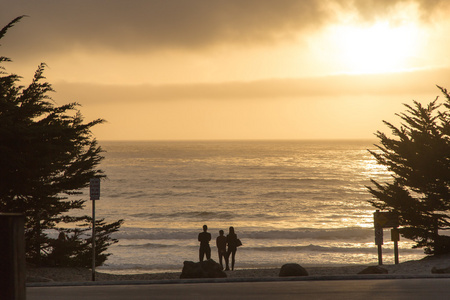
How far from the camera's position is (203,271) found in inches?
632

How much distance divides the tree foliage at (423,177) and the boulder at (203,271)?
7895mm

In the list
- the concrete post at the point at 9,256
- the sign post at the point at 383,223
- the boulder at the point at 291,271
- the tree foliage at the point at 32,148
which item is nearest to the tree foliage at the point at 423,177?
the sign post at the point at 383,223

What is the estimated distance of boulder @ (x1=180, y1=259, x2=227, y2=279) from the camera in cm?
1591

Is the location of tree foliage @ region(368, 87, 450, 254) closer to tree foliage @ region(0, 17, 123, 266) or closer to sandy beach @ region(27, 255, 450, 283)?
sandy beach @ region(27, 255, 450, 283)

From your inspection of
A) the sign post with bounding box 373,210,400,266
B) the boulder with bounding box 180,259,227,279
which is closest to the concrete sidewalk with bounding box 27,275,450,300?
the boulder with bounding box 180,259,227,279

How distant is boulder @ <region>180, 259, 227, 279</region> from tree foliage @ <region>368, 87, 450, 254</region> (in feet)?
25.9

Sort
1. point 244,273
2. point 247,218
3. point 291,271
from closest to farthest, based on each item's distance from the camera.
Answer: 1. point 291,271
2. point 244,273
3. point 247,218

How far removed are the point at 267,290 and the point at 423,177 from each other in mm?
11281

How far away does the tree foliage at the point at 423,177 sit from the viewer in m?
19.8

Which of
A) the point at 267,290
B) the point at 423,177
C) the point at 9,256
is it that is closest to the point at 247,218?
the point at 423,177

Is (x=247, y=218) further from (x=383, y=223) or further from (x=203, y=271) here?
(x=203, y=271)

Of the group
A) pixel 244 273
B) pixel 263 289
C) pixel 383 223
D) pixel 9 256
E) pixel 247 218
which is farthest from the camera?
pixel 247 218

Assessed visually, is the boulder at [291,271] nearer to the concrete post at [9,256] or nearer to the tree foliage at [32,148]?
the tree foliage at [32,148]

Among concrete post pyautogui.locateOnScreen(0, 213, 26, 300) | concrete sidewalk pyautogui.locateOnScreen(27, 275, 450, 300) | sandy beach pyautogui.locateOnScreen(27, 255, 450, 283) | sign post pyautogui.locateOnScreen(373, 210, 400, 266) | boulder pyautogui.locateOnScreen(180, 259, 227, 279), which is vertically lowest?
sandy beach pyautogui.locateOnScreen(27, 255, 450, 283)
